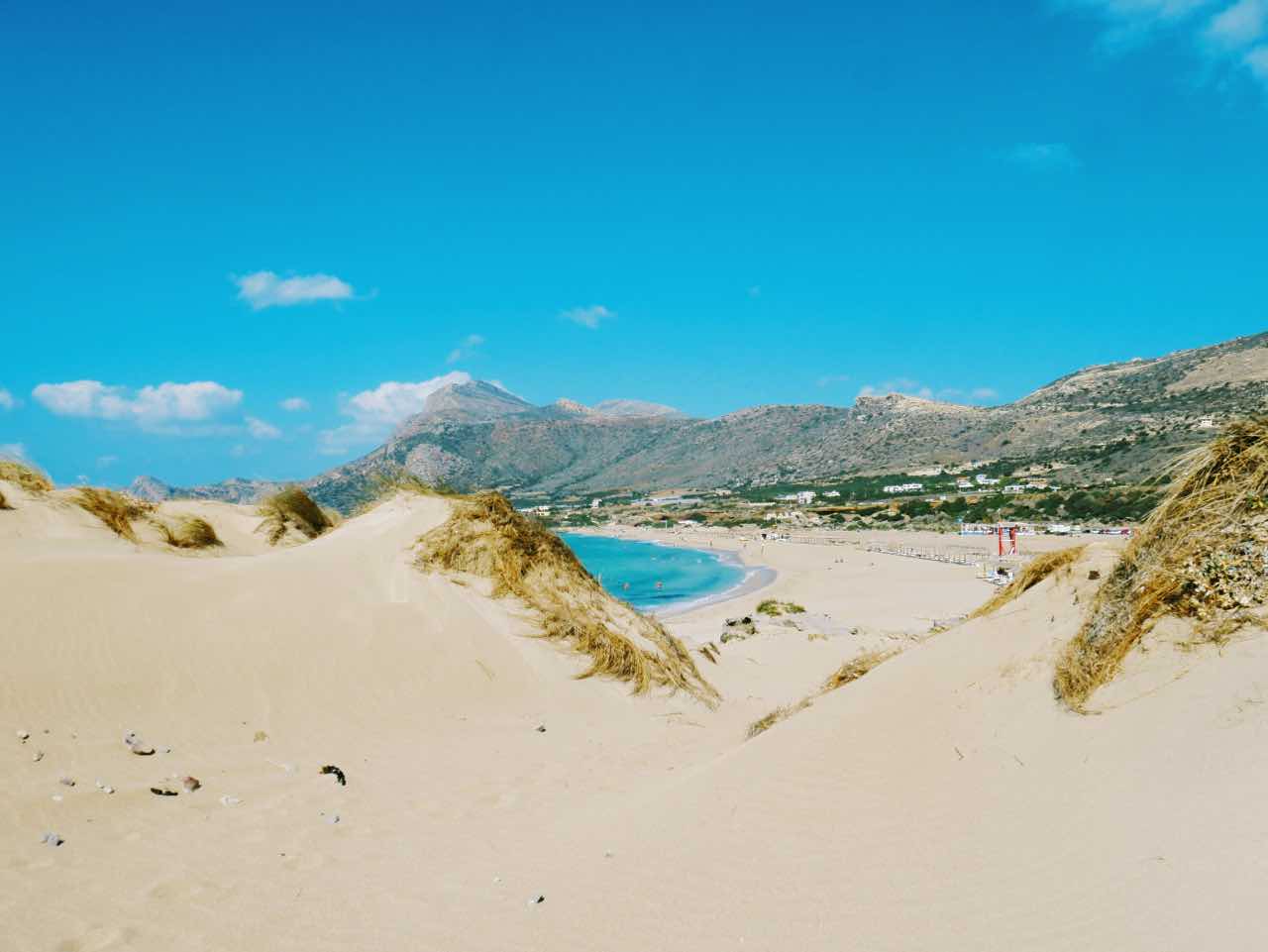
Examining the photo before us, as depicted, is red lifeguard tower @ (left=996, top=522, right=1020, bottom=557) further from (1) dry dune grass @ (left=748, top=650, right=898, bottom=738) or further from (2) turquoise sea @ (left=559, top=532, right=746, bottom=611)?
(1) dry dune grass @ (left=748, top=650, right=898, bottom=738)

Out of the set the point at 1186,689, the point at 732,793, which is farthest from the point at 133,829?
the point at 1186,689

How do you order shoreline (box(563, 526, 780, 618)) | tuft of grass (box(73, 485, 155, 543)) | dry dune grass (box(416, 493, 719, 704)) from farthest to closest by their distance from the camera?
1. shoreline (box(563, 526, 780, 618))
2. tuft of grass (box(73, 485, 155, 543))
3. dry dune grass (box(416, 493, 719, 704))

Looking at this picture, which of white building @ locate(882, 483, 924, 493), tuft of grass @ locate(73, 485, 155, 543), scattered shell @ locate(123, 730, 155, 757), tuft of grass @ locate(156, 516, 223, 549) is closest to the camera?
scattered shell @ locate(123, 730, 155, 757)

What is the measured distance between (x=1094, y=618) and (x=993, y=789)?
178 cm

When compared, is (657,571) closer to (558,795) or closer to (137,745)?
(558,795)

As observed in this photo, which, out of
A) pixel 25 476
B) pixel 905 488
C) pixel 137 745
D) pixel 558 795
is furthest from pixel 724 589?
pixel 905 488

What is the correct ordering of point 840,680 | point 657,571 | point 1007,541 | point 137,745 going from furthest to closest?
point 657,571 < point 1007,541 < point 840,680 < point 137,745

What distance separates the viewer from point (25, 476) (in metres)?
12.0

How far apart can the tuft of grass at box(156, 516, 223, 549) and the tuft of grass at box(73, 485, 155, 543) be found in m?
0.57

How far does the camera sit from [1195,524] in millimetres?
4988

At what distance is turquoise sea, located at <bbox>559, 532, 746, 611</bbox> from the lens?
4947 centimetres

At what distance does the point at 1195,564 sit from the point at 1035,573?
9.10ft

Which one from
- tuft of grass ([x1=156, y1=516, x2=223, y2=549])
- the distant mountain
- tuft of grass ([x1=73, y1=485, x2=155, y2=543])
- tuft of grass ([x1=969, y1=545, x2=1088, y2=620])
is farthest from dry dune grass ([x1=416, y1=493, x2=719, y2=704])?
the distant mountain

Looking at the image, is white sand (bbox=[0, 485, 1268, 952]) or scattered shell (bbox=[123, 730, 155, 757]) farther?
scattered shell (bbox=[123, 730, 155, 757])
